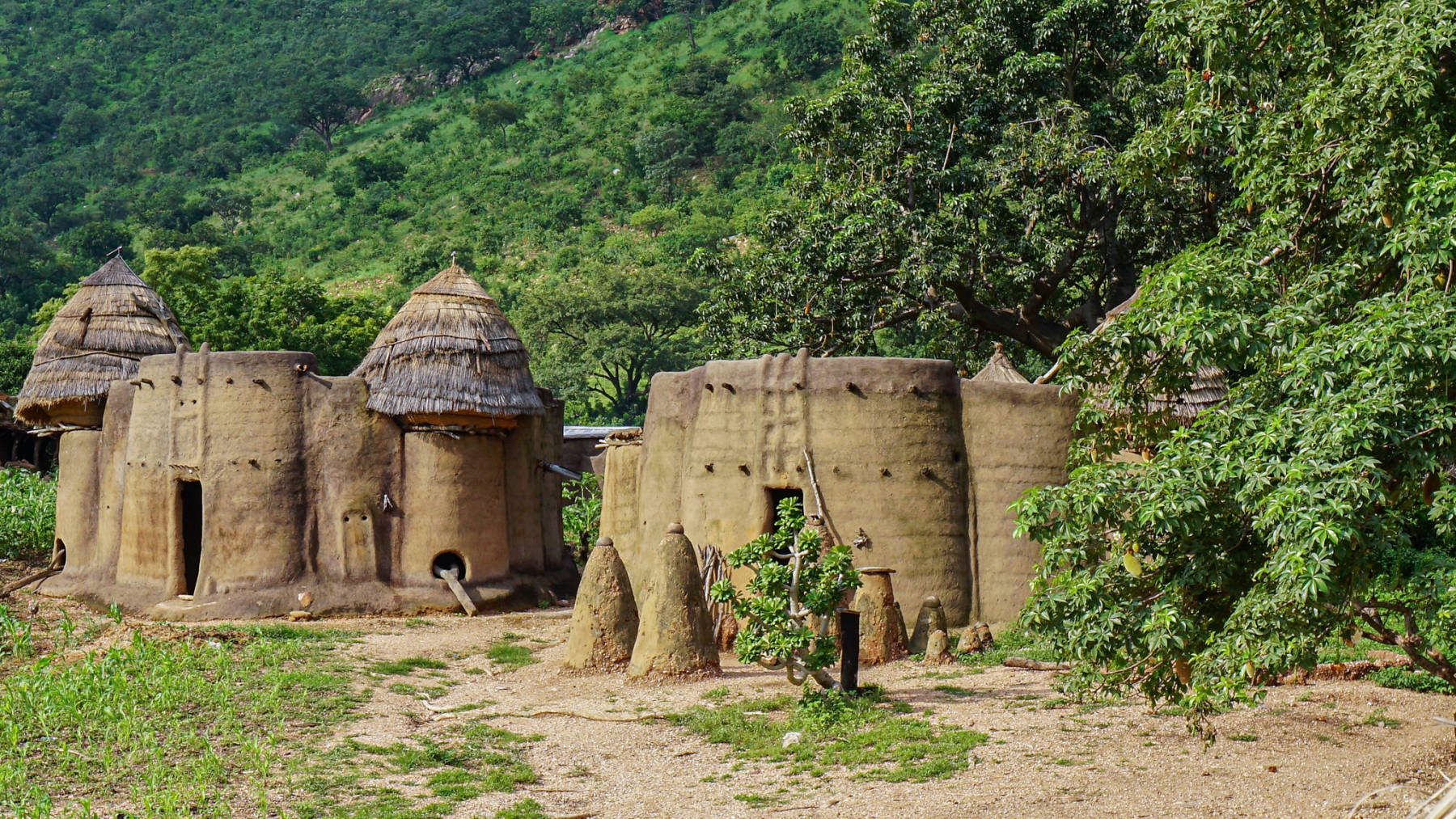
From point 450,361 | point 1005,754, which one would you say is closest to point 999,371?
point 450,361

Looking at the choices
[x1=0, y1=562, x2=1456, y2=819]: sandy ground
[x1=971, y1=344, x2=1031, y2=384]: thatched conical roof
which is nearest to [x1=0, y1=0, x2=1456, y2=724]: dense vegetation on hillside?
[x1=0, y1=562, x2=1456, y2=819]: sandy ground

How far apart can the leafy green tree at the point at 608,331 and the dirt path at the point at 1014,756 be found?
29436mm

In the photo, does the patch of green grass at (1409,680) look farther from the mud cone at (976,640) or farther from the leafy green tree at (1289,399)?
the mud cone at (976,640)

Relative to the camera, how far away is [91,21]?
80938mm

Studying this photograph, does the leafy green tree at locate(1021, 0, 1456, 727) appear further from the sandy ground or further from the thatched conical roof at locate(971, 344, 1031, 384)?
the thatched conical roof at locate(971, 344, 1031, 384)

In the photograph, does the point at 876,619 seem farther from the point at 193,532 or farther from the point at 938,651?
the point at 193,532

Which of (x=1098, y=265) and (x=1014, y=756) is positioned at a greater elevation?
(x=1098, y=265)

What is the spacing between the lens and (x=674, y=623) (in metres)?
12.4

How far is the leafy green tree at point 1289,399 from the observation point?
21.4 feet

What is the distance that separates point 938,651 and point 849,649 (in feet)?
6.07

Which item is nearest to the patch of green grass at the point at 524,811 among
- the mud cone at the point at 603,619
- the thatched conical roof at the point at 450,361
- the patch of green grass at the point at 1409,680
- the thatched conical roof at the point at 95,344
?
the mud cone at the point at 603,619

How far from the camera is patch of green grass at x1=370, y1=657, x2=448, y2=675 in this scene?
44.7 ft

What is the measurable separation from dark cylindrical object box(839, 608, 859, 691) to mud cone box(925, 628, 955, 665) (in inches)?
64.6

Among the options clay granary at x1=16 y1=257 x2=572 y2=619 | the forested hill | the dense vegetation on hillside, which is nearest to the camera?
the dense vegetation on hillside
